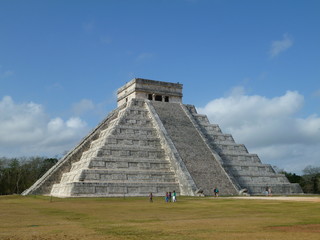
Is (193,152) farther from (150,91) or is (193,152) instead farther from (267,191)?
(150,91)

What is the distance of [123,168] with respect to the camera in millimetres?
26734

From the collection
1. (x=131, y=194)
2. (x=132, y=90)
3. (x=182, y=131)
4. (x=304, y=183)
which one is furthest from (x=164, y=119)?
(x=304, y=183)

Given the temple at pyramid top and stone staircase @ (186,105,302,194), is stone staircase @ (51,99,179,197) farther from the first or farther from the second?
the temple at pyramid top

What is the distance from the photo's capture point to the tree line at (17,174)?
4591 cm

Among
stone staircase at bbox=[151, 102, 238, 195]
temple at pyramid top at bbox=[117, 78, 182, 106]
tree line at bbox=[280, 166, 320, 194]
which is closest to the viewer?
stone staircase at bbox=[151, 102, 238, 195]

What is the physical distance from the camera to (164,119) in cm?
3322

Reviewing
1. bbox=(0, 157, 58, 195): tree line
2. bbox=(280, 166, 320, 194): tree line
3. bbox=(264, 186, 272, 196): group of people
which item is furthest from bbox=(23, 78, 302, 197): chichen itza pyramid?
bbox=(280, 166, 320, 194): tree line

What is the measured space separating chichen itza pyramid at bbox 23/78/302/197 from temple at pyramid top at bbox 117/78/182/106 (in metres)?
0.10

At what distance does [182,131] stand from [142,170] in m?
6.77

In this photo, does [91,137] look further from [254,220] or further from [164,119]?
[254,220]

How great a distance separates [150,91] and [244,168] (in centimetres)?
1201

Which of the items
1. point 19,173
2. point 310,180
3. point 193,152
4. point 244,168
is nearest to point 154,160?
point 193,152

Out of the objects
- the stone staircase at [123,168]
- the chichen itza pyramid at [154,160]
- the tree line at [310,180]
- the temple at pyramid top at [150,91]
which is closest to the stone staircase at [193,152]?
the chichen itza pyramid at [154,160]

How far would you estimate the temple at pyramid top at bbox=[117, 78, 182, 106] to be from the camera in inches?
1437
